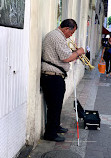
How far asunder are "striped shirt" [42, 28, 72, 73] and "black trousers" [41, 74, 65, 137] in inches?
6.4

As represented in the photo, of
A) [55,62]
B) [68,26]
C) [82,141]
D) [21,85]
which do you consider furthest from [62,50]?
[82,141]

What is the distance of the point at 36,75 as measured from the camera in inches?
179

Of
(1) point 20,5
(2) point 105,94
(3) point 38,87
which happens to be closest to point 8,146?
(3) point 38,87

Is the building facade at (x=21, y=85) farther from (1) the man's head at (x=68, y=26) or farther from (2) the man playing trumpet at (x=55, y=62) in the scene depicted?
(1) the man's head at (x=68, y=26)

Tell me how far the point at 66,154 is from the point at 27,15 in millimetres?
2172

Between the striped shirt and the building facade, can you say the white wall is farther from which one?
the striped shirt

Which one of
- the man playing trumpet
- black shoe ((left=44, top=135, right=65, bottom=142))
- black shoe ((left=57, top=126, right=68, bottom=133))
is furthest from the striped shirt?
black shoe ((left=57, top=126, right=68, bottom=133))

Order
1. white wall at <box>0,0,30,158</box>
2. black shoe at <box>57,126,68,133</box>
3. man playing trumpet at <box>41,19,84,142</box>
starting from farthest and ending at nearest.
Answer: black shoe at <box>57,126,68,133</box>, man playing trumpet at <box>41,19,84,142</box>, white wall at <box>0,0,30,158</box>

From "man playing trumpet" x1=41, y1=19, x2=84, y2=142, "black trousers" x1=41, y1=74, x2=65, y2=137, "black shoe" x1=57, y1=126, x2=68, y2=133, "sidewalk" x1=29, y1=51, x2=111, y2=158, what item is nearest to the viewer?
"sidewalk" x1=29, y1=51, x2=111, y2=158

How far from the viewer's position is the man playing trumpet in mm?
4668

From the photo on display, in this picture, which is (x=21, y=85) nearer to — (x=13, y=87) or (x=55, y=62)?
(x=13, y=87)

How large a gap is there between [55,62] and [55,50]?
0.20 metres

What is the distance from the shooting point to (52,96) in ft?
16.0

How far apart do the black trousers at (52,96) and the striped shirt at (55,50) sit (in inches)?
6.4
